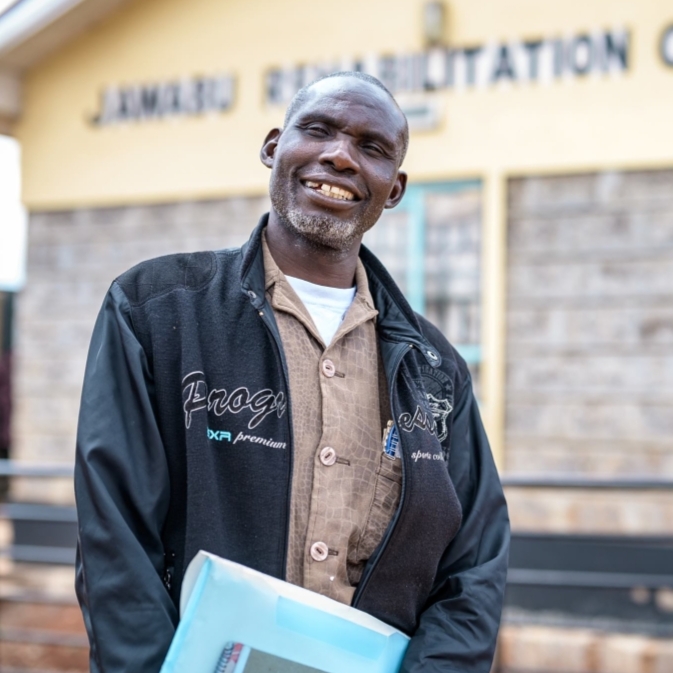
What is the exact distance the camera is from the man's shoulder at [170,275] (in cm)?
196

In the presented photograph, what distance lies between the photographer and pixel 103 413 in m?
1.83

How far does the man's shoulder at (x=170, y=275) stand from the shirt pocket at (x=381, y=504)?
51 cm

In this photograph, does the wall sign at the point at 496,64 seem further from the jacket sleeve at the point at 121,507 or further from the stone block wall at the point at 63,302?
the jacket sleeve at the point at 121,507

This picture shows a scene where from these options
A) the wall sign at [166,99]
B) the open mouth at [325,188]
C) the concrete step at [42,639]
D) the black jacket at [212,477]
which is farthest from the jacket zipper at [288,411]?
the wall sign at [166,99]

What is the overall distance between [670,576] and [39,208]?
5082 mm

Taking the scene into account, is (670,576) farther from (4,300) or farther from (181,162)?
(4,300)

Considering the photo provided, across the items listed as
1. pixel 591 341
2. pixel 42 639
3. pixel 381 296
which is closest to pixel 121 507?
pixel 381 296

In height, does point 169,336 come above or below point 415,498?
above

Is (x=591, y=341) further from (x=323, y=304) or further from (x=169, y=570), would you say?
(x=169, y=570)

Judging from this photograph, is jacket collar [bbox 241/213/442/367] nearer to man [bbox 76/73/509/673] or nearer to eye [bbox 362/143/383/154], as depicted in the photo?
man [bbox 76/73/509/673]

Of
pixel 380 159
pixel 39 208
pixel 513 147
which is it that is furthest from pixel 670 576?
pixel 39 208

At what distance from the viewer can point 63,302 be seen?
24.8 feet

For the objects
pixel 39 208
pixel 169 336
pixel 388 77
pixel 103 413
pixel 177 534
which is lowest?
pixel 177 534

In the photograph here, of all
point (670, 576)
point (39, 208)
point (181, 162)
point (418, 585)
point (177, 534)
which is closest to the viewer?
point (177, 534)
